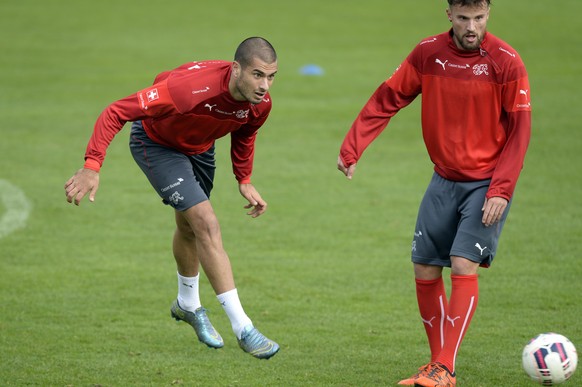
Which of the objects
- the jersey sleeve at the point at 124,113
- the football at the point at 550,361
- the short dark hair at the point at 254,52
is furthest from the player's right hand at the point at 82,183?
the football at the point at 550,361

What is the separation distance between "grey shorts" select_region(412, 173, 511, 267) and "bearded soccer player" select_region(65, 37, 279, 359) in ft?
4.66

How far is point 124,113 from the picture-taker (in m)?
7.47

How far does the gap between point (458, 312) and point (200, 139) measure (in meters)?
2.51

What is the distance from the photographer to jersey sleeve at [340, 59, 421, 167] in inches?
301

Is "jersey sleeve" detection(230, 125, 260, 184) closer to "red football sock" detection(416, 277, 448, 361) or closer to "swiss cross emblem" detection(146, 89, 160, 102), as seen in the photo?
"swiss cross emblem" detection(146, 89, 160, 102)

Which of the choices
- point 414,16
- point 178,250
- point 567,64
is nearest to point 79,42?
point 414,16

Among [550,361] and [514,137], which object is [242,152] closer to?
[514,137]

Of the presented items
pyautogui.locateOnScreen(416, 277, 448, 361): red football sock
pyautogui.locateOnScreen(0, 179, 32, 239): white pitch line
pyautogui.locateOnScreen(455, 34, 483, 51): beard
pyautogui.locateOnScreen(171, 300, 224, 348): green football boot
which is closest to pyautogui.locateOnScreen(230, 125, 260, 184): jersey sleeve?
pyautogui.locateOnScreen(171, 300, 224, 348): green football boot

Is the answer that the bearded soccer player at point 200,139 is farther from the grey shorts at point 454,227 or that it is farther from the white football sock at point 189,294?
the grey shorts at point 454,227

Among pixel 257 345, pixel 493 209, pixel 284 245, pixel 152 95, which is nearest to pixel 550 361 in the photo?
pixel 493 209

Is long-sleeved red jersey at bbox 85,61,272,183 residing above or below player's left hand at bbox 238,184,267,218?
above

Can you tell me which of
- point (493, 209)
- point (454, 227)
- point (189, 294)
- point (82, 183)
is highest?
point (493, 209)

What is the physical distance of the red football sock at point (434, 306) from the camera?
25.3 ft

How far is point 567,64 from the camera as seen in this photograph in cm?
2456
